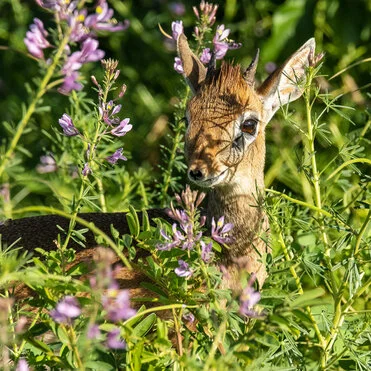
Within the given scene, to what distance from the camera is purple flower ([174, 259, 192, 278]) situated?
2.51 meters

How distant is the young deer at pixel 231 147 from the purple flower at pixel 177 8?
268 cm

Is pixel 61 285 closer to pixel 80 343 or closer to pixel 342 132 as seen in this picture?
pixel 80 343

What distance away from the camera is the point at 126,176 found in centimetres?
420

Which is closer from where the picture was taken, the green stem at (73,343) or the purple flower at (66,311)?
the purple flower at (66,311)

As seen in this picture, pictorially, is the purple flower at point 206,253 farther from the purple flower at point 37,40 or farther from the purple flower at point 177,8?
the purple flower at point 177,8

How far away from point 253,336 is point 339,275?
5.99ft

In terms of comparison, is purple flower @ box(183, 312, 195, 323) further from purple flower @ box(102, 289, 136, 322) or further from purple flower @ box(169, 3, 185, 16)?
purple flower @ box(169, 3, 185, 16)

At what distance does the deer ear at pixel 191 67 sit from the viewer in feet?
11.7

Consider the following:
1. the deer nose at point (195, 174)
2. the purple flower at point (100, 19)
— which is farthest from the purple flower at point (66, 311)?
the deer nose at point (195, 174)

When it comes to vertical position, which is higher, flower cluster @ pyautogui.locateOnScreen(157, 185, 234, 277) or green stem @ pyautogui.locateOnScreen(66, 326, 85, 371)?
flower cluster @ pyautogui.locateOnScreen(157, 185, 234, 277)

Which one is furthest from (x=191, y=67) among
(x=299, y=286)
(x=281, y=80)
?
(x=299, y=286)

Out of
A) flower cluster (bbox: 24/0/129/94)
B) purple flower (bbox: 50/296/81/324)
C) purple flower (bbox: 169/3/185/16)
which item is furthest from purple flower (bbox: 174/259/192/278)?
purple flower (bbox: 169/3/185/16)

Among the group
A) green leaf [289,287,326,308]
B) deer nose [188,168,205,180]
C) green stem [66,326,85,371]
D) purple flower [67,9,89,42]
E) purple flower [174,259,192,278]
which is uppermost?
purple flower [67,9,89,42]

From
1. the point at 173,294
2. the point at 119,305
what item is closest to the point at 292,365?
the point at 173,294
